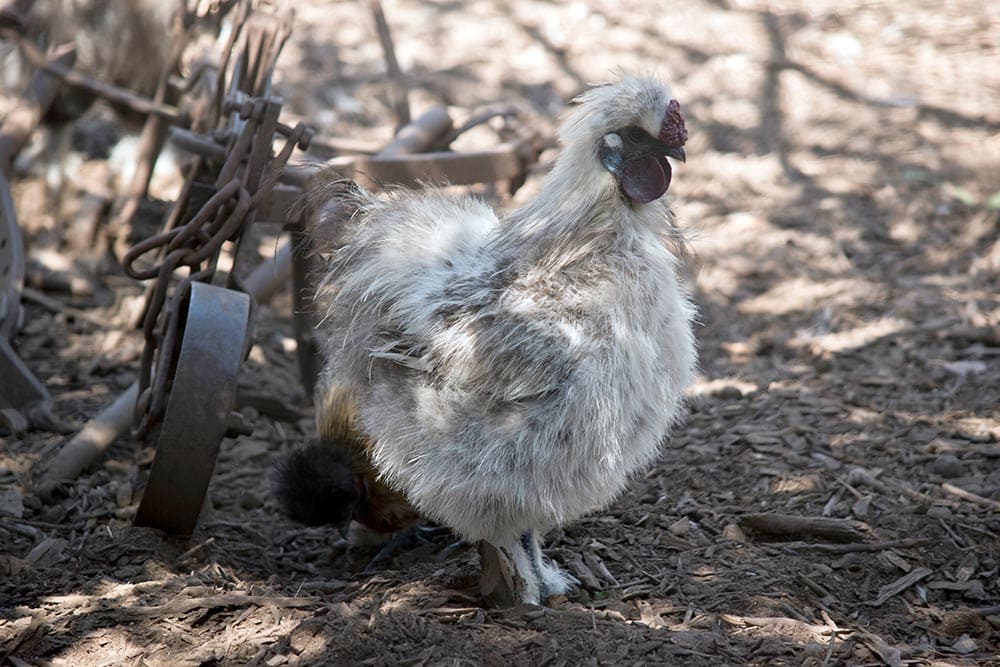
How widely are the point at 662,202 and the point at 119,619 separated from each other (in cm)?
223

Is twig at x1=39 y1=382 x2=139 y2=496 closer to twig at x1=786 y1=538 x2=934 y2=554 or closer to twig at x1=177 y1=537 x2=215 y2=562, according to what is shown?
twig at x1=177 y1=537 x2=215 y2=562

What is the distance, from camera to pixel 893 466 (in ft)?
13.3

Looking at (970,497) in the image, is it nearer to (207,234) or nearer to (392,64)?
(207,234)

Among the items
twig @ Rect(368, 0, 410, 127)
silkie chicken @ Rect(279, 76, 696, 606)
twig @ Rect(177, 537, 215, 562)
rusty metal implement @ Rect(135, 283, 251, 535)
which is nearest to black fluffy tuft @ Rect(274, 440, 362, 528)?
silkie chicken @ Rect(279, 76, 696, 606)

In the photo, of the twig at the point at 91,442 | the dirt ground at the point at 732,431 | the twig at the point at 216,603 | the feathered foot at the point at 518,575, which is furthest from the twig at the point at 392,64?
the twig at the point at 216,603

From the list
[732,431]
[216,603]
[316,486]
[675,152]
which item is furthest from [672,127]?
[216,603]

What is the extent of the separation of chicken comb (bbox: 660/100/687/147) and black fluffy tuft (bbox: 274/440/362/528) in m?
1.60

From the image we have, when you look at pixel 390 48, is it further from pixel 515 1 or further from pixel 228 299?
pixel 515 1

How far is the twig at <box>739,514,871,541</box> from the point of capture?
3572 millimetres

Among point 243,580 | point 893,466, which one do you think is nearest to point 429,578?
point 243,580

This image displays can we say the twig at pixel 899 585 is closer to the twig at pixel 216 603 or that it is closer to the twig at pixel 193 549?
the twig at pixel 216 603

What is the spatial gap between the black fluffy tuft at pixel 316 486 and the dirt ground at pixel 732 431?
0.29m

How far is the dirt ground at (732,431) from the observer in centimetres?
296

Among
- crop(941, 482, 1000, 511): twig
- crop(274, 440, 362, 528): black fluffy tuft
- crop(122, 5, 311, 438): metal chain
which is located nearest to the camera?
crop(274, 440, 362, 528): black fluffy tuft
